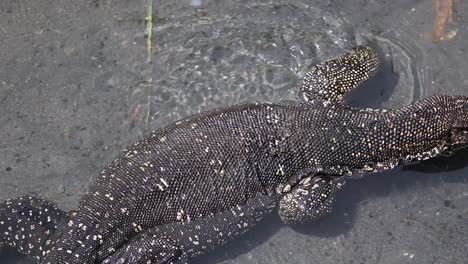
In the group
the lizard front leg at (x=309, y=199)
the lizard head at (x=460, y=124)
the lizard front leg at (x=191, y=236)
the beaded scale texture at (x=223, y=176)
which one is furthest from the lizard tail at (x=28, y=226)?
the lizard head at (x=460, y=124)

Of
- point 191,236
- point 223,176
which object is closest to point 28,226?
point 191,236

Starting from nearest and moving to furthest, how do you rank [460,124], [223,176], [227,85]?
[223,176], [460,124], [227,85]

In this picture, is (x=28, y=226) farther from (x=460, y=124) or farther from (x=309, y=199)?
Answer: (x=460, y=124)

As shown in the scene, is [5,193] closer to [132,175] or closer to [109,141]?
[109,141]

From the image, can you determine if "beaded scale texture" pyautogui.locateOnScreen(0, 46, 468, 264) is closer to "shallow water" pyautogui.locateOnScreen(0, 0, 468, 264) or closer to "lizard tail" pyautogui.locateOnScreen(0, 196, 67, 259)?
"lizard tail" pyautogui.locateOnScreen(0, 196, 67, 259)

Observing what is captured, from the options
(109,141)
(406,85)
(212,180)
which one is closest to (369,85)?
(406,85)

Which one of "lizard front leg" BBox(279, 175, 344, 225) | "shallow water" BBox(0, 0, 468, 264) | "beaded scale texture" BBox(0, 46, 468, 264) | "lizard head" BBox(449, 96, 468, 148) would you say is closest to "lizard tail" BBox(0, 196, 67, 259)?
"beaded scale texture" BBox(0, 46, 468, 264)
